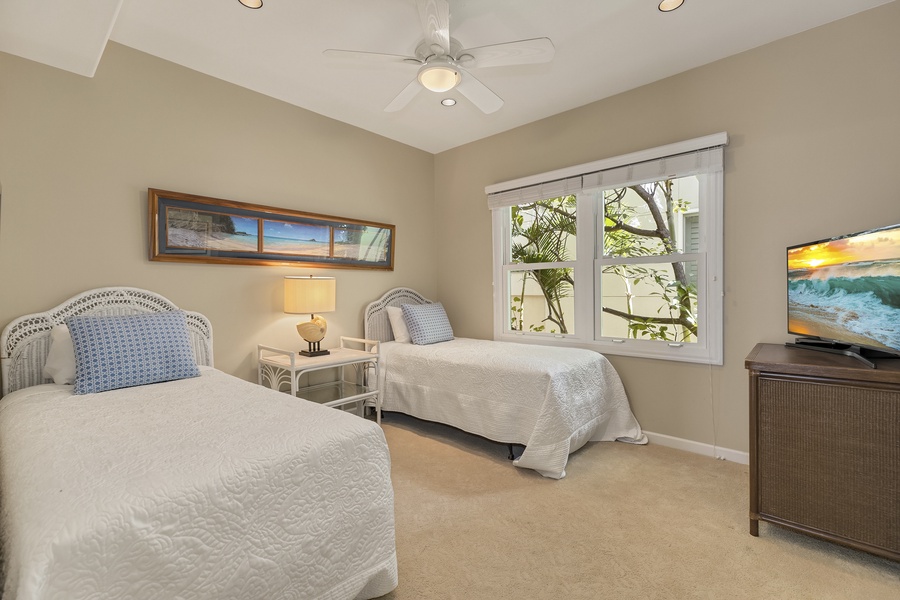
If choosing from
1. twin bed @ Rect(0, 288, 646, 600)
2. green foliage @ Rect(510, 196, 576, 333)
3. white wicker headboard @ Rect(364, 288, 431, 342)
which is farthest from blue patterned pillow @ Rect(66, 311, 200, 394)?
green foliage @ Rect(510, 196, 576, 333)

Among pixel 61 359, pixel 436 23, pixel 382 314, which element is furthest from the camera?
pixel 382 314

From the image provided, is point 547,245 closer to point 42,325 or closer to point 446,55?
point 446,55

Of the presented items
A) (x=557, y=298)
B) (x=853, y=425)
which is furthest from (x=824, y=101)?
(x=557, y=298)

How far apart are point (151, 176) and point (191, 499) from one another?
231 centimetres

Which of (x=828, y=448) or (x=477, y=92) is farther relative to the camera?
(x=477, y=92)

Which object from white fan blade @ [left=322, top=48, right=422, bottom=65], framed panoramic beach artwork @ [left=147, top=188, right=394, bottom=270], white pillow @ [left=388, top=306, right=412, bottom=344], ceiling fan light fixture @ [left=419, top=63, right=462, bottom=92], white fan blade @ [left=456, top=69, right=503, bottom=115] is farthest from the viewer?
white pillow @ [left=388, top=306, right=412, bottom=344]

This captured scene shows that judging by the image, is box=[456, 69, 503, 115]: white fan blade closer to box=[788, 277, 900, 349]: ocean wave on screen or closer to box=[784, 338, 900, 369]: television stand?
box=[788, 277, 900, 349]: ocean wave on screen

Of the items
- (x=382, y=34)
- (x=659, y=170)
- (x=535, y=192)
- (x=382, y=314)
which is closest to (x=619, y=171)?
(x=659, y=170)

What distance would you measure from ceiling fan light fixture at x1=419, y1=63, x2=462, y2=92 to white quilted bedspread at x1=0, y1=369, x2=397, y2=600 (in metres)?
1.76

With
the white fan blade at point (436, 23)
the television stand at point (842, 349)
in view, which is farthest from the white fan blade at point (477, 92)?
the television stand at point (842, 349)

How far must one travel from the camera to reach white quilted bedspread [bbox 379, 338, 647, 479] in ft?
8.38

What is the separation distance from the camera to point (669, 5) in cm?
220

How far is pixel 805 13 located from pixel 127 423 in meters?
3.76

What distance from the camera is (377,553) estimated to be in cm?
153
